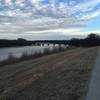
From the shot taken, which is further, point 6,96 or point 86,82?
point 86,82

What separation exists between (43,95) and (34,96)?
0.30 metres

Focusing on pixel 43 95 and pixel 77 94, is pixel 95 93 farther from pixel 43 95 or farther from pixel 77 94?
pixel 43 95

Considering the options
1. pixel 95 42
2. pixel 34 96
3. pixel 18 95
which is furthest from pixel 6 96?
pixel 95 42

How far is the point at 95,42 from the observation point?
124188mm

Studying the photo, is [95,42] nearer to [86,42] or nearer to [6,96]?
[86,42]

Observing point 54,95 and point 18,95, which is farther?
point 18,95

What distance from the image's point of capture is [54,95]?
8.59 m

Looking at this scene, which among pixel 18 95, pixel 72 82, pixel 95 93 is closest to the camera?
pixel 95 93

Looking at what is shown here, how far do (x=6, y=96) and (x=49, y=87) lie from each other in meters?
1.63

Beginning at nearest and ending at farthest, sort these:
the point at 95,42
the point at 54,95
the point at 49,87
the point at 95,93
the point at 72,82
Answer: the point at 95,93, the point at 54,95, the point at 49,87, the point at 72,82, the point at 95,42

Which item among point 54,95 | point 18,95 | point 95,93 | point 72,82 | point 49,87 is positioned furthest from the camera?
point 72,82

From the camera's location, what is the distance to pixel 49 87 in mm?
9953

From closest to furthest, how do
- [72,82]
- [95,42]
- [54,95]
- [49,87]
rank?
[54,95] → [49,87] → [72,82] → [95,42]

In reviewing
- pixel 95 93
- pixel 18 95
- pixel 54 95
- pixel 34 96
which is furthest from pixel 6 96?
pixel 95 93
